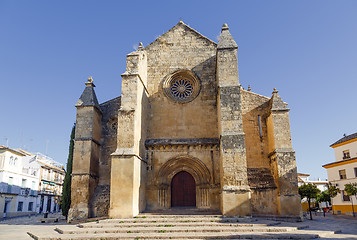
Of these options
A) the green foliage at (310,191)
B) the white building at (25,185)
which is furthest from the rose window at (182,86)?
the white building at (25,185)

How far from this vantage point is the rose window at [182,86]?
603 inches

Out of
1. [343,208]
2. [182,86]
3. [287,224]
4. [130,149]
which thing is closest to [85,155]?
[130,149]

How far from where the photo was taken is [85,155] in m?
14.6

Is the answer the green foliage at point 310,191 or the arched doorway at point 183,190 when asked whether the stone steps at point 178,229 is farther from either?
the green foliage at point 310,191

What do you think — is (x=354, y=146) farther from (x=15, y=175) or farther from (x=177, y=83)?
(x=15, y=175)

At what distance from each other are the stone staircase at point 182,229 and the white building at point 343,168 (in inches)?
634

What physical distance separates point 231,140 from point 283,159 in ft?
10.3

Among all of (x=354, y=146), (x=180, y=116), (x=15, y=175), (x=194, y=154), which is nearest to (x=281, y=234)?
(x=194, y=154)

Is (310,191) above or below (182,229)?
above

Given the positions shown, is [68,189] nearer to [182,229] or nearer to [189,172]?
[189,172]

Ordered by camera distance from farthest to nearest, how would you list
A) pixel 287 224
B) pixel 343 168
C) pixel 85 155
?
pixel 343 168 < pixel 85 155 < pixel 287 224

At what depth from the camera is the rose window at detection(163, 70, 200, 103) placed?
15328 mm

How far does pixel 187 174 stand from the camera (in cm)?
1462

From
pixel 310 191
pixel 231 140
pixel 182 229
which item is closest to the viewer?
pixel 182 229
